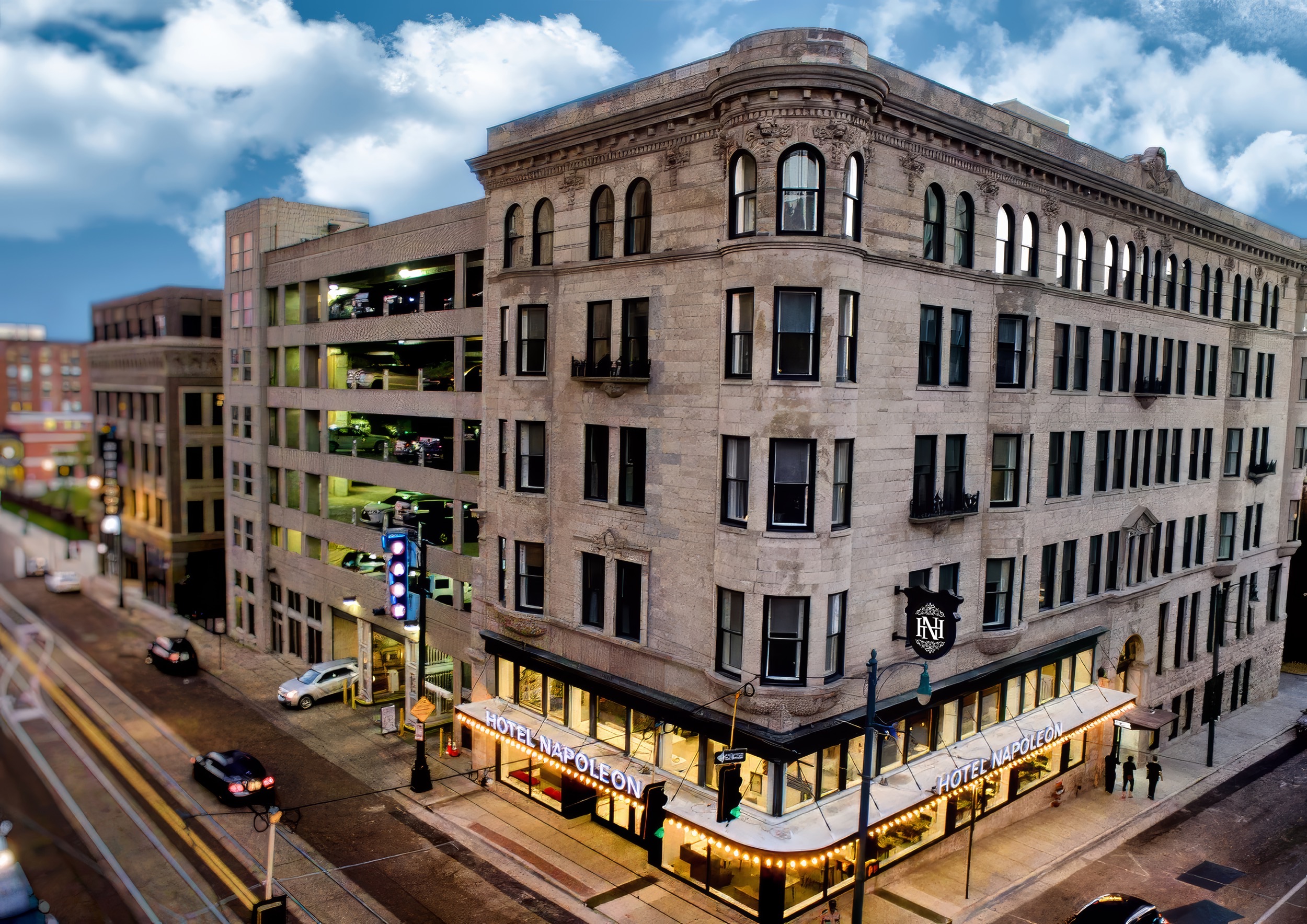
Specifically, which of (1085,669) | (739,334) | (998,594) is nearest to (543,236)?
(739,334)

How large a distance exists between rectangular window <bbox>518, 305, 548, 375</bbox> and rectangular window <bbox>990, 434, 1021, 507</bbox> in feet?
46.9

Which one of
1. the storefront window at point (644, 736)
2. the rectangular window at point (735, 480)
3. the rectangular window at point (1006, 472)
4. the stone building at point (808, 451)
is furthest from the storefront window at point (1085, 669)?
the rectangular window at point (735, 480)

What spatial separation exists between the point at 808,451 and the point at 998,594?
32.8 ft

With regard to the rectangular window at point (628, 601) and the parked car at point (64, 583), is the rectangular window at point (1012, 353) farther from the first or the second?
the parked car at point (64, 583)

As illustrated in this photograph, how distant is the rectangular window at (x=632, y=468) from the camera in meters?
25.7

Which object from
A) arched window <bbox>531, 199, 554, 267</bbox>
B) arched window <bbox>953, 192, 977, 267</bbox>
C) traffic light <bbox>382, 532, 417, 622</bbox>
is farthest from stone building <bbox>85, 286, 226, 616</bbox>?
arched window <bbox>953, 192, 977, 267</bbox>

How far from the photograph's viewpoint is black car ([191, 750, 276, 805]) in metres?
27.9

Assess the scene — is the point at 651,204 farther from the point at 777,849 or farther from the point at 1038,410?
the point at 777,849

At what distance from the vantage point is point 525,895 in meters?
23.5

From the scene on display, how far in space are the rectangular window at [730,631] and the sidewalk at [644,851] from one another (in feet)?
20.7

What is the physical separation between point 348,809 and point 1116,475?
2903 cm

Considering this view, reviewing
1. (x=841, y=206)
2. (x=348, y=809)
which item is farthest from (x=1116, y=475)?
(x=348, y=809)

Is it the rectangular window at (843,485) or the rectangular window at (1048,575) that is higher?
the rectangular window at (843,485)

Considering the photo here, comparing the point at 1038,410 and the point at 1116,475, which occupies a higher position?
the point at 1038,410
